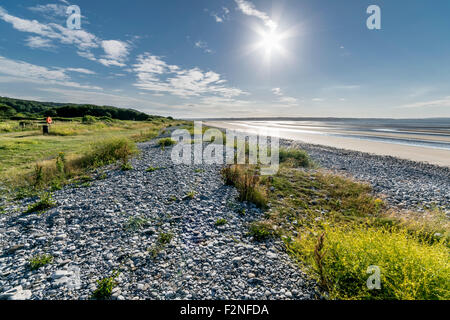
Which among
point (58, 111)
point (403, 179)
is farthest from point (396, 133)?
point (58, 111)

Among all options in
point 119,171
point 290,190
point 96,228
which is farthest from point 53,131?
point 290,190

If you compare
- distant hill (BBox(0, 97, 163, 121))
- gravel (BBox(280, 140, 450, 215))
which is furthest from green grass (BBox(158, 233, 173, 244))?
distant hill (BBox(0, 97, 163, 121))

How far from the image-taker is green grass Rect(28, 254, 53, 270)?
14.9 ft

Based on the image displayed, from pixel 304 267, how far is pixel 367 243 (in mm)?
1414

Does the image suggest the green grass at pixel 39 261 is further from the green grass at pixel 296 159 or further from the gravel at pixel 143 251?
the green grass at pixel 296 159

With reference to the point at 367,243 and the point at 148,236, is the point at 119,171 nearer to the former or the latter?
the point at 148,236

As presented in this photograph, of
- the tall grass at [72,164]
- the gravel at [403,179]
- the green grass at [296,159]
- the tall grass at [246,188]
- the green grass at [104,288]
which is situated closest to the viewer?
the green grass at [104,288]

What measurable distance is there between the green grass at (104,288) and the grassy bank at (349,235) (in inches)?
149

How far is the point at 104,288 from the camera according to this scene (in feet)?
12.7

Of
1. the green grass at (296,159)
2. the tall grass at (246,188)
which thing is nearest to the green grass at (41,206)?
the tall grass at (246,188)

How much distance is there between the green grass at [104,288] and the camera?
3.77 meters

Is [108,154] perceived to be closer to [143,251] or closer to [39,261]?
[39,261]

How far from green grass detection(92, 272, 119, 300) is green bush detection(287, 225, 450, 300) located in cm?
413

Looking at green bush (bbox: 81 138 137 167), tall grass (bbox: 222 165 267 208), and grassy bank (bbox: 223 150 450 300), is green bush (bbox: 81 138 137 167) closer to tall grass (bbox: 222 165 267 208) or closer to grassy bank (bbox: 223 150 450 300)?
tall grass (bbox: 222 165 267 208)
